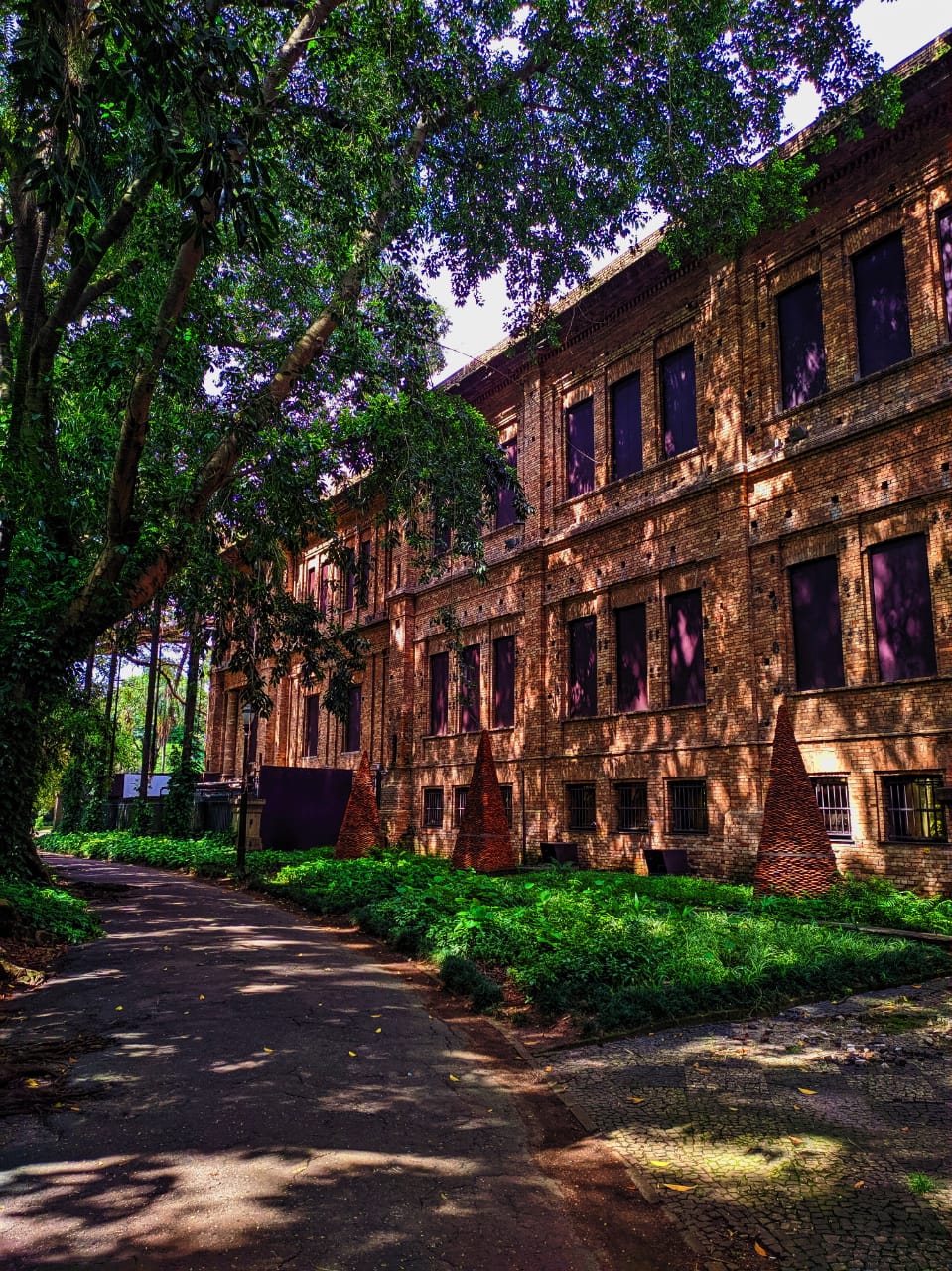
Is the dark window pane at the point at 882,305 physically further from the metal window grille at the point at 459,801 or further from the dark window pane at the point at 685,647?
the metal window grille at the point at 459,801

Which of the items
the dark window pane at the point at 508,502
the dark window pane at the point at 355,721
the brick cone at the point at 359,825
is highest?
the dark window pane at the point at 508,502

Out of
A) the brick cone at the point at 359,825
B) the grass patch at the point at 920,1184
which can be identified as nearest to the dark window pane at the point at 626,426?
the brick cone at the point at 359,825

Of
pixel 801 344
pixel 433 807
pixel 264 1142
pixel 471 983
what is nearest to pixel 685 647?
pixel 801 344

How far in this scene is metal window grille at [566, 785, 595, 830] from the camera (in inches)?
733

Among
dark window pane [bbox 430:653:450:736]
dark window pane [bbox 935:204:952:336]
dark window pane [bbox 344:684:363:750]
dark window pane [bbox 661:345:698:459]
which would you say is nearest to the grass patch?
dark window pane [bbox 935:204:952:336]

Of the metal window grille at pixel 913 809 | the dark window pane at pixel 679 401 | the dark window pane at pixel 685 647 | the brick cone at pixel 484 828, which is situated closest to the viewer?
the metal window grille at pixel 913 809

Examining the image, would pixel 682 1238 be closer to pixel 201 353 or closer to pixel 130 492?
pixel 130 492

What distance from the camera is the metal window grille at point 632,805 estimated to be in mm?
17234

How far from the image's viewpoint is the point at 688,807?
16.3 metres

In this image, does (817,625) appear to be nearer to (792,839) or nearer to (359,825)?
(792,839)

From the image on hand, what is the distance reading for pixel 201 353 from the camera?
1270 centimetres

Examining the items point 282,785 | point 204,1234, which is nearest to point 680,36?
point 204,1234

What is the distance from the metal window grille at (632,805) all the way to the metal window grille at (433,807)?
22.8ft

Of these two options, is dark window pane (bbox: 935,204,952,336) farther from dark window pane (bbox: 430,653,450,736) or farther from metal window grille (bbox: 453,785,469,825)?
metal window grille (bbox: 453,785,469,825)
